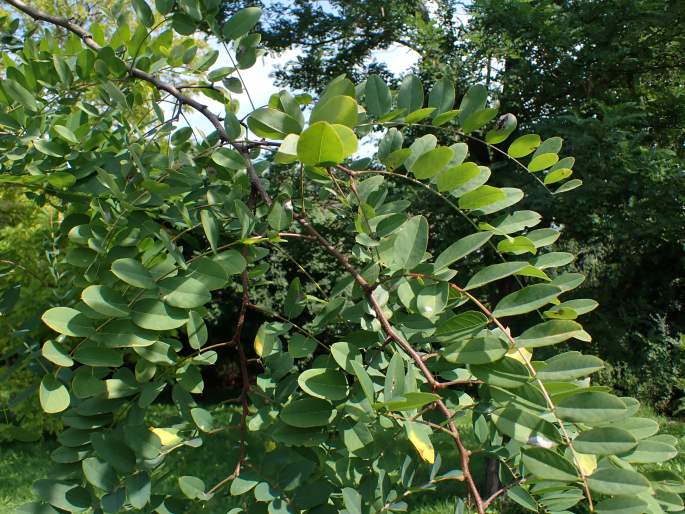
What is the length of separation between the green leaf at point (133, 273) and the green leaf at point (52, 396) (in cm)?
19

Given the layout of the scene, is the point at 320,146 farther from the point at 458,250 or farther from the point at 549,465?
the point at 549,465

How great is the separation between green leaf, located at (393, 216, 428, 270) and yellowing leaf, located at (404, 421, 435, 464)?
188 millimetres

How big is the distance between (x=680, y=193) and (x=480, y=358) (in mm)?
2741

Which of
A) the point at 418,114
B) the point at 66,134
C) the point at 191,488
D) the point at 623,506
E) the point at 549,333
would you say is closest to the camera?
the point at 623,506

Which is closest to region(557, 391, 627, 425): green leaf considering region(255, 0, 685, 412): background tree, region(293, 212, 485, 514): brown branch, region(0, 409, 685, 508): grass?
region(293, 212, 485, 514): brown branch

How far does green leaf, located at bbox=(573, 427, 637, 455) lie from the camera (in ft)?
1.95

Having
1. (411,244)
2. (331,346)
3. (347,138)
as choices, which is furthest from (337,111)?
(331,346)

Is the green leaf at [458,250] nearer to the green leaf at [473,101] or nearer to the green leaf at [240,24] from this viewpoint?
the green leaf at [473,101]

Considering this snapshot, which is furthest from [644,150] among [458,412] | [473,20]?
[458,412]

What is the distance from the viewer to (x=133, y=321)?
802mm

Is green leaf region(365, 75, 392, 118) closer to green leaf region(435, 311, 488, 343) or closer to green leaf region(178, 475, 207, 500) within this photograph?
green leaf region(435, 311, 488, 343)

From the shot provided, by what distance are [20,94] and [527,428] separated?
1015 mm

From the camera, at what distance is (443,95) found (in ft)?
3.34

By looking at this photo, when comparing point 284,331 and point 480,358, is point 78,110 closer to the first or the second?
point 284,331
